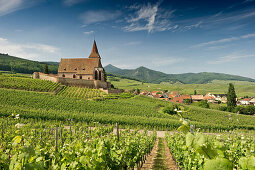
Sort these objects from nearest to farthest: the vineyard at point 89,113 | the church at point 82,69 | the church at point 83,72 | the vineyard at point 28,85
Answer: the vineyard at point 89,113 < the vineyard at point 28,85 < the church at point 83,72 < the church at point 82,69

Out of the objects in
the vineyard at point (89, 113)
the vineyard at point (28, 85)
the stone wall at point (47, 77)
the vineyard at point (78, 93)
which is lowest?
the vineyard at point (89, 113)

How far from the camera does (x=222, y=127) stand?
100 ft

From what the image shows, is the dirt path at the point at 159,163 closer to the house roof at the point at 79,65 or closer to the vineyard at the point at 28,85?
the vineyard at the point at 28,85

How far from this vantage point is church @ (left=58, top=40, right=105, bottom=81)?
182 feet

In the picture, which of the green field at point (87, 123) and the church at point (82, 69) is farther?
the church at point (82, 69)

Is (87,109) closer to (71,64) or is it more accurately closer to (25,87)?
(25,87)

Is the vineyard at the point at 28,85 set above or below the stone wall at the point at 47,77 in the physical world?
below

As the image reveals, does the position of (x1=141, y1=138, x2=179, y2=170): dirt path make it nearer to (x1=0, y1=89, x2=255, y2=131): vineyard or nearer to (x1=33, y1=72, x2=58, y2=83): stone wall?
(x1=0, y1=89, x2=255, y2=131): vineyard

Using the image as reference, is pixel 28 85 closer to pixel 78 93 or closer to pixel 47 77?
pixel 47 77

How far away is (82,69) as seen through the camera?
56.5 m

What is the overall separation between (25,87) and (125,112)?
26784mm

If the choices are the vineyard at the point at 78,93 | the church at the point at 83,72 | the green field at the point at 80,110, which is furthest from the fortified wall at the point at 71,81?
the green field at the point at 80,110

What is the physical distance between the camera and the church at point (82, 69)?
55537mm

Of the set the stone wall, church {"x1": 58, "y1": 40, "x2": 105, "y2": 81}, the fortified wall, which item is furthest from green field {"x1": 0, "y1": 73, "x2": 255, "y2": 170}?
church {"x1": 58, "y1": 40, "x2": 105, "y2": 81}
